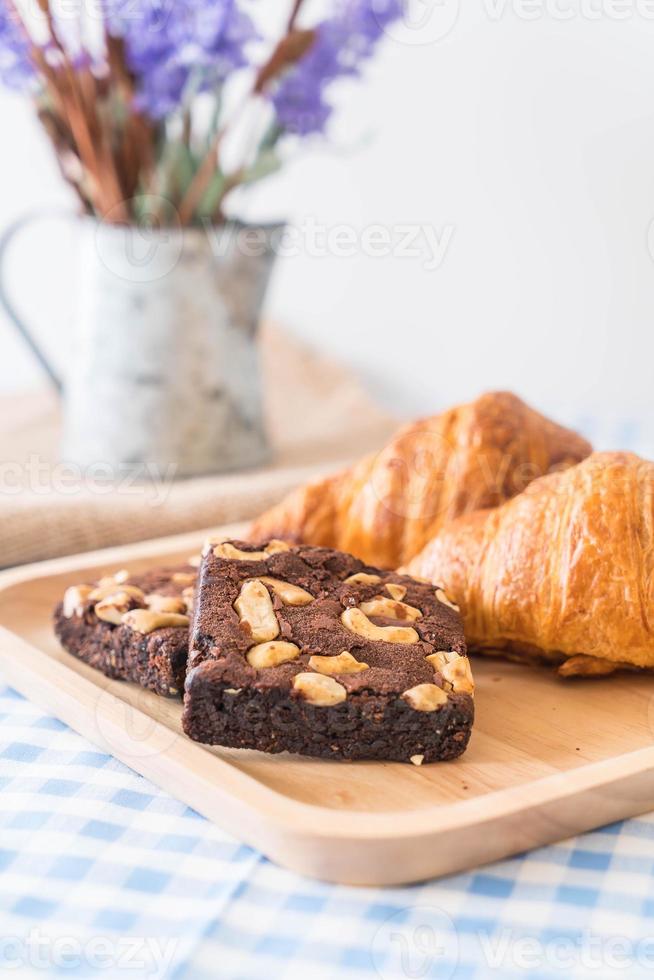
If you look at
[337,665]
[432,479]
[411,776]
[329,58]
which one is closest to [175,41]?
[329,58]

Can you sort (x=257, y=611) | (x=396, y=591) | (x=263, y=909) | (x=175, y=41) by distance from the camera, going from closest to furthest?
(x=263, y=909) → (x=257, y=611) → (x=396, y=591) → (x=175, y=41)

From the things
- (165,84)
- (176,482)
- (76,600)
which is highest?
(165,84)

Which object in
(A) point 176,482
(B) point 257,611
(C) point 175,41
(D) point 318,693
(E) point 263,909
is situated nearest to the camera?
(E) point 263,909

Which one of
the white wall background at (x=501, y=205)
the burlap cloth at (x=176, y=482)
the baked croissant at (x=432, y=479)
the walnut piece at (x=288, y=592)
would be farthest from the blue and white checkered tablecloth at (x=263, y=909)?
the white wall background at (x=501, y=205)

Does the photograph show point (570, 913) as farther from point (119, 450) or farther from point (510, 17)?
point (510, 17)

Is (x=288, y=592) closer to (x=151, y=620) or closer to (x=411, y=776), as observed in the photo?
(x=151, y=620)

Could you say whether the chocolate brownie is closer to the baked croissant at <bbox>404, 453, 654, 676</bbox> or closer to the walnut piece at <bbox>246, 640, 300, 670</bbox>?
the walnut piece at <bbox>246, 640, 300, 670</bbox>

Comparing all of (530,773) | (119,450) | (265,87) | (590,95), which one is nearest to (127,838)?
(530,773)

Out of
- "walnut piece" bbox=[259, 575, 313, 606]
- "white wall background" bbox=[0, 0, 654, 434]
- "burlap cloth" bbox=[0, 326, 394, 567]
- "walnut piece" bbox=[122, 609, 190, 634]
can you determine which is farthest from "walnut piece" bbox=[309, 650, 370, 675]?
"white wall background" bbox=[0, 0, 654, 434]
